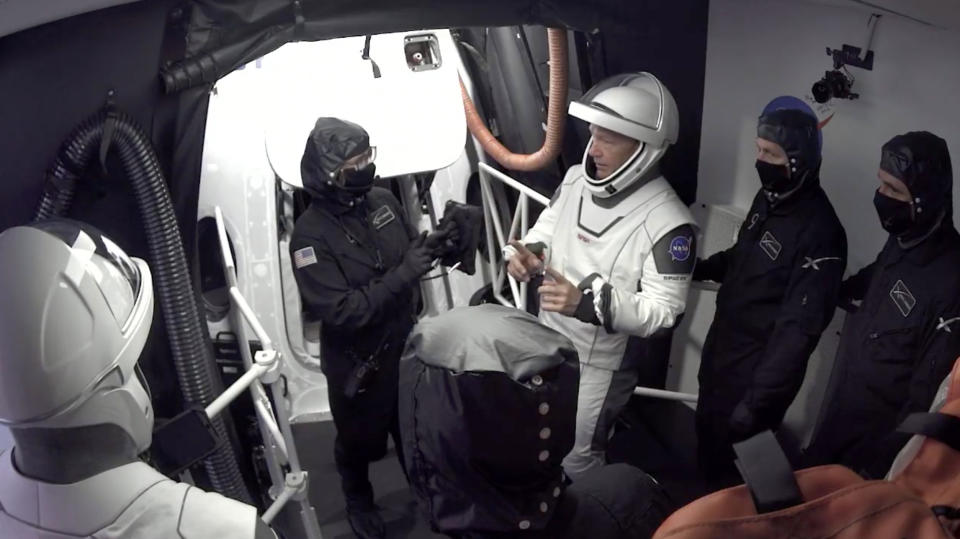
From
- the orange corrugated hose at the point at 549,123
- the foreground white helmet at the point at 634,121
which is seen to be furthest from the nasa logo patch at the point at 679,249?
the orange corrugated hose at the point at 549,123

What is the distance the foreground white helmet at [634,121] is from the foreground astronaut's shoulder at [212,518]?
1756mm

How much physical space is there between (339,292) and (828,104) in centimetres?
213

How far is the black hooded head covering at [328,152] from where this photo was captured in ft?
9.16

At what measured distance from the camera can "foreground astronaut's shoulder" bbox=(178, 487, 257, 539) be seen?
1377mm

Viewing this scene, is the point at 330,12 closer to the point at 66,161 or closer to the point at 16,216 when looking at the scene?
the point at 66,161

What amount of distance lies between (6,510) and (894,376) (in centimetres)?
250

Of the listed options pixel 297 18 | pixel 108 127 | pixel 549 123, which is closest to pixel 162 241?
pixel 108 127

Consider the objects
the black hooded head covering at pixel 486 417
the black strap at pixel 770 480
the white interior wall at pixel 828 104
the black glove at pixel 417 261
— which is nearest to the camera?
the black strap at pixel 770 480

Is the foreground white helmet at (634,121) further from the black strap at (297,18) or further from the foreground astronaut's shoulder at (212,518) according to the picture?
the foreground astronaut's shoulder at (212,518)

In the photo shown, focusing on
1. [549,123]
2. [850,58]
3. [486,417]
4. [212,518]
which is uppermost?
[850,58]

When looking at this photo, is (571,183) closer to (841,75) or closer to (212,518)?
(841,75)

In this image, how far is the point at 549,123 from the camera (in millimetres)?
3439

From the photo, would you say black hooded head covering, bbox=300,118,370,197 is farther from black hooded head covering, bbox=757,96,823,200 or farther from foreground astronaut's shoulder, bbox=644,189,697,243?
black hooded head covering, bbox=757,96,823,200

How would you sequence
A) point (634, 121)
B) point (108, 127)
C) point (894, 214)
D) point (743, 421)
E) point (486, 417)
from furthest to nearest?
1. point (743, 421)
2. point (634, 121)
3. point (894, 214)
4. point (108, 127)
5. point (486, 417)
